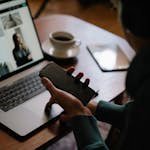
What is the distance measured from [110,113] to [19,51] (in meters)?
0.41

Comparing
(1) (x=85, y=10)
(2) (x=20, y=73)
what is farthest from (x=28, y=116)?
(1) (x=85, y=10)

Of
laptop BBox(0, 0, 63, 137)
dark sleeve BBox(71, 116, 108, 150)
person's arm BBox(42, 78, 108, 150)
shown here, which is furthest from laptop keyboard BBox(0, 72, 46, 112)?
dark sleeve BBox(71, 116, 108, 150)

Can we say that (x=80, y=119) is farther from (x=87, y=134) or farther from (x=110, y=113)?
(x=110, y=113)

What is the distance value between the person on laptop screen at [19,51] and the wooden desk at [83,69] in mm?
201

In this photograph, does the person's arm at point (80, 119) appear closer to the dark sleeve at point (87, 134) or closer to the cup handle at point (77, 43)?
the dark sleeve at point (87, 134)

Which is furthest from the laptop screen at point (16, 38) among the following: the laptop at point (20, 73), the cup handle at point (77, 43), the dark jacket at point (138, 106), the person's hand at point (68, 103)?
the dark jacket at point (138, 106)

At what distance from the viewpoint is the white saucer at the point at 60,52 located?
1.34 metres

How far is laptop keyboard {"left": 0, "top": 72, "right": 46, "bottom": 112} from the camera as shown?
1095 mm

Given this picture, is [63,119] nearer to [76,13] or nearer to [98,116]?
[98,116]

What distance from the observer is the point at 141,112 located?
79 centimetres

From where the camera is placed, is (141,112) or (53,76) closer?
(141,112)

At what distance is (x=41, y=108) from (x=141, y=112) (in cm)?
40

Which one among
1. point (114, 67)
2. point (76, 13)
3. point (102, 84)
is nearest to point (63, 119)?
point (102, 84)

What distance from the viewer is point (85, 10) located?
3.64 meters
